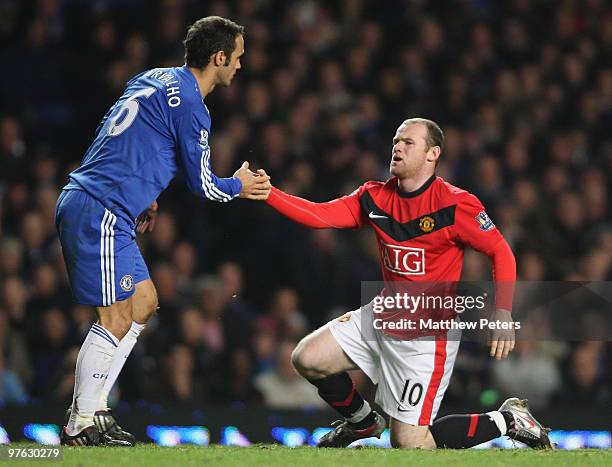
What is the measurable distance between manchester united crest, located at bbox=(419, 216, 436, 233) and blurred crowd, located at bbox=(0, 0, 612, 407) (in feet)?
8.99

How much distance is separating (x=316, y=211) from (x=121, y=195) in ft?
4.15

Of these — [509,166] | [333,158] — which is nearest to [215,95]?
[333,158]

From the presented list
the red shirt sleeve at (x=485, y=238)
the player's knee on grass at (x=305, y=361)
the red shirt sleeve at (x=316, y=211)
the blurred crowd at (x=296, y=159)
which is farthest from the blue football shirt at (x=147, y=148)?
the blurred crowd at (x=296, y=159)

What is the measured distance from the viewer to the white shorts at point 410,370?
605 centimetres

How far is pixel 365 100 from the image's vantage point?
34.8 ft

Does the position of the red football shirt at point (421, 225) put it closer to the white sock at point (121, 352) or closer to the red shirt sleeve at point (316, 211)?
the red shirt sleeve at point (316, 211)

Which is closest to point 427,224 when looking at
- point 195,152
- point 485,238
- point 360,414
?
point 485,238

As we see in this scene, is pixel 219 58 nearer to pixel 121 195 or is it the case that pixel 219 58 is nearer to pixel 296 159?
pixel 121 195

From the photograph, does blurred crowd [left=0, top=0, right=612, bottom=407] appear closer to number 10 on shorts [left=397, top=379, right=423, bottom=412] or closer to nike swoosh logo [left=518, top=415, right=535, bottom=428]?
nike swoosh logo [left=518, top=415, right=535, bottom=428]

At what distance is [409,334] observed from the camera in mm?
6145

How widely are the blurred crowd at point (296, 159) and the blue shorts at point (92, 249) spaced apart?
242cm

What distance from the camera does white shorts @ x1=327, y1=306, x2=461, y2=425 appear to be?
605cm

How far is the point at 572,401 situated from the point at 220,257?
3.00 meters

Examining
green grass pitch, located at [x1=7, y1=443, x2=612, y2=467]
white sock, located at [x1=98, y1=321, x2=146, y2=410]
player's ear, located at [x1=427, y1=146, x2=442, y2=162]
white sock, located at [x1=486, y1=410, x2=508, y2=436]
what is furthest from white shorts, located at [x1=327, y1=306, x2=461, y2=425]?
white sock, located at [x1=98, y1=321, x2=146, y2=410]
